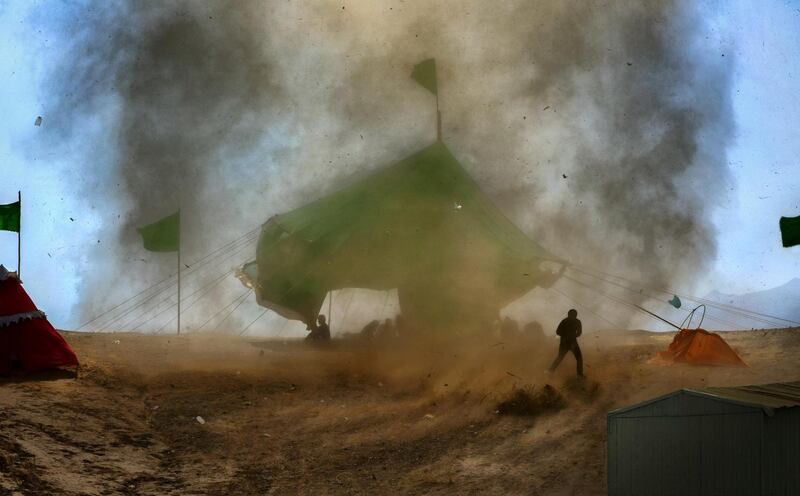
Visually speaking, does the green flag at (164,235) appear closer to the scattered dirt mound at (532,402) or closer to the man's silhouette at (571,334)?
the scattered dirt mound at (532,402)

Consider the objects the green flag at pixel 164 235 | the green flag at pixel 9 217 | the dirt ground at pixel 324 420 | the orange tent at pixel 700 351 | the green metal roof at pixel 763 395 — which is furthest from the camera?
the green flag at pixel 164 235

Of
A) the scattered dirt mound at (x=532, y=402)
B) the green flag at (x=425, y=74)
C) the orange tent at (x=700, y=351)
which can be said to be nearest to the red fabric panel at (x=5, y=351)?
the scattered dirt mound at (x=532, y=402)

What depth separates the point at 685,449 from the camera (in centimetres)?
1071

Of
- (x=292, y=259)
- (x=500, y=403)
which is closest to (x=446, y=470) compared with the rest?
(x=500, y=403)

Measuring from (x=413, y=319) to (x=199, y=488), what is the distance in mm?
11585

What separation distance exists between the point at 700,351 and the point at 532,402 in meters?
4.63

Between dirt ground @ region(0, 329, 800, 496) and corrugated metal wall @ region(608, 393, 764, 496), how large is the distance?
0.95m

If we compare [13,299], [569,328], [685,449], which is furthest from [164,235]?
[685,449]

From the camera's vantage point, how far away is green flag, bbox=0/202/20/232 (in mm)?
17594

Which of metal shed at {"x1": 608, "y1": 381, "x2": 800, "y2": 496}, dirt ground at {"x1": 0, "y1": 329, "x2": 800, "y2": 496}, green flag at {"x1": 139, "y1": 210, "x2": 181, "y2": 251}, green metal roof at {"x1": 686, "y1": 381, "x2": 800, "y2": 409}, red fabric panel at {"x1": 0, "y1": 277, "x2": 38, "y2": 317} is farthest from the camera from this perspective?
green flag at {"x1": 139, "y1": 210, "x2": 181, "y2": 251}

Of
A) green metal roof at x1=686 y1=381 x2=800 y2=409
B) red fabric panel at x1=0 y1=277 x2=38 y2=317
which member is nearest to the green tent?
red fabric panel at x1=0 y1=277 x2=38 y2=317

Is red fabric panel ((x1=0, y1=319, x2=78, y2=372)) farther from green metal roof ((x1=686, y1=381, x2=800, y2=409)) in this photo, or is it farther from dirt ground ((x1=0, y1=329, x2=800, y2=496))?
green metal roof ((x1=686, y1=381, x2=800, y2=409))

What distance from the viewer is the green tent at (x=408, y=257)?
78.2 feet

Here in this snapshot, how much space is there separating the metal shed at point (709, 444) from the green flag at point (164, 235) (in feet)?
57.2
